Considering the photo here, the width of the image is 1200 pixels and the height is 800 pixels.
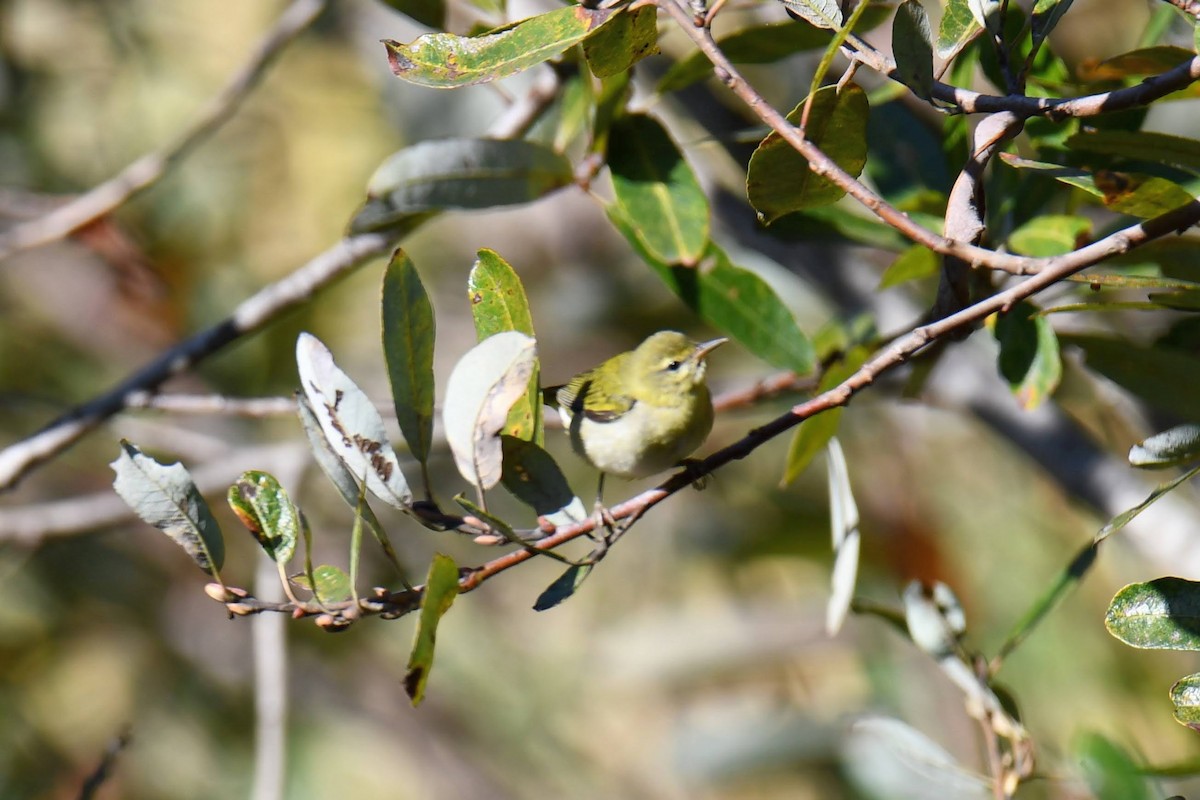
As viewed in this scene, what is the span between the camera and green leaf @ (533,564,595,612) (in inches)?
39.4

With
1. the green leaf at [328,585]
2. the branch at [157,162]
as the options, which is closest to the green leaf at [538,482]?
the green leaf at [328,585]

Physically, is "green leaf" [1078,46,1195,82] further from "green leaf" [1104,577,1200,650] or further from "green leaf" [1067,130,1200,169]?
"green leaf" [1104,577,1200,650]

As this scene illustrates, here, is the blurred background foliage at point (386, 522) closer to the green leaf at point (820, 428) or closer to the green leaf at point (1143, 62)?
the green leaf at point (820, 428)

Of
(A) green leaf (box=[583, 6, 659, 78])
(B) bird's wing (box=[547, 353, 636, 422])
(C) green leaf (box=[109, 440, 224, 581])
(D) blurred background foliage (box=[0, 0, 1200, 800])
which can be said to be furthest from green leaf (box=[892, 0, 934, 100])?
(D) blurred background foliage (box=[0, 0, 1200, 800])

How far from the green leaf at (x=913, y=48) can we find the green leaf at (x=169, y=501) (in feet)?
2.42

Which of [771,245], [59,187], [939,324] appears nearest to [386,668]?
[59,187]

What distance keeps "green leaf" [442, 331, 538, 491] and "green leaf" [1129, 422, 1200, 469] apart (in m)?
0.58

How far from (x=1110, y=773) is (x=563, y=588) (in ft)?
2.46

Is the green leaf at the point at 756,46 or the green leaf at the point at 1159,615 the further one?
the green leaf at the point at 756,46

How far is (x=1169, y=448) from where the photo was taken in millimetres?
1012

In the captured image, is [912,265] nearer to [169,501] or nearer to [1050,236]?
[1050,236]

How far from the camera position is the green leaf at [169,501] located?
975 millimetres

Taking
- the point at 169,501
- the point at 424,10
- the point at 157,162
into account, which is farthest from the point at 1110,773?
the point at 157,162

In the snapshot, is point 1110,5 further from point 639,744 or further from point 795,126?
point 639,744
